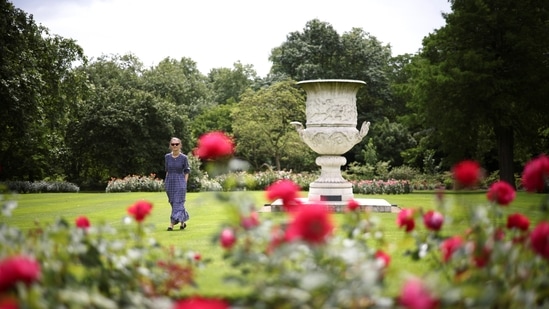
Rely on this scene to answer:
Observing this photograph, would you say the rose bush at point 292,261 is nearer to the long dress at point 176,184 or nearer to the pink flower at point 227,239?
the pink flower at point 227,239

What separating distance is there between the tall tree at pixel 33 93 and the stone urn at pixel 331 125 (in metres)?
13.1

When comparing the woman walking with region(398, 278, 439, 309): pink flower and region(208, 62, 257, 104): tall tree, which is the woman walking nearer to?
region(398, 278, 439, 309): pink flower

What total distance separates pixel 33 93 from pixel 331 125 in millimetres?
13971

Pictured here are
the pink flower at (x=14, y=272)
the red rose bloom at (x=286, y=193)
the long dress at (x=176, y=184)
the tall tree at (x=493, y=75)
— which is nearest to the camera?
the pink flower at (x=14, y=272)

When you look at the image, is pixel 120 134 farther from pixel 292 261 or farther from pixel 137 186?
pixel 292 261

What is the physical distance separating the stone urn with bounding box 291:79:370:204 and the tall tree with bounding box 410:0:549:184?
783cm

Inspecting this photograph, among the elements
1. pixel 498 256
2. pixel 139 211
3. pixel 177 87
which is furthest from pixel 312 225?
pixel 177 87

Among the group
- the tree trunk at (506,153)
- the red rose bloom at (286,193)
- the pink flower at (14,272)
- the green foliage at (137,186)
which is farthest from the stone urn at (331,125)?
the pink flower at (14,272)

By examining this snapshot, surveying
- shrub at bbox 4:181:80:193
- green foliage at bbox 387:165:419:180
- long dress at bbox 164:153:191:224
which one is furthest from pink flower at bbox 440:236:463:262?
shrub at bbox 4:181:80:193

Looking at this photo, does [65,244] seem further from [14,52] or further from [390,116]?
[390,116]

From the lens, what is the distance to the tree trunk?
76.0ft

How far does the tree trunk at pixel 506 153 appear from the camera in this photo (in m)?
23.2

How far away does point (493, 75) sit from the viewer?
22156 mm

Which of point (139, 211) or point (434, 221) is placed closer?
point (434, 221)
